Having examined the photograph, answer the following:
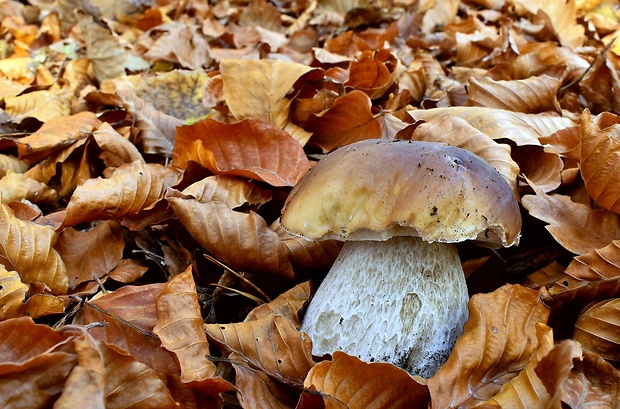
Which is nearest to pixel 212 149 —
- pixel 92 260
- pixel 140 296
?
pixel 92 260

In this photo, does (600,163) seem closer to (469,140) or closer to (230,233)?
(469,140)

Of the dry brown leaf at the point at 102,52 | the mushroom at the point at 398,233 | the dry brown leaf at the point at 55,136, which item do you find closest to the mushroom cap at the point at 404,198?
the mushroom at the point at 398,233

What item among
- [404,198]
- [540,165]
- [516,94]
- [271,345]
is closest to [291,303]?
[271,345]

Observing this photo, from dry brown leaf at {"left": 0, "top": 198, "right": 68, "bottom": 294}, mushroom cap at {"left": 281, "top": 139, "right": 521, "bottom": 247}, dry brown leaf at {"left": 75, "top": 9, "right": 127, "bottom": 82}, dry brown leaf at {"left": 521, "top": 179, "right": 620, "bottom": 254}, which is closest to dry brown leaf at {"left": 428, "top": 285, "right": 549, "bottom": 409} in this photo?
mushroom cap at {"left": 281, "top": 139, "right": 521, "bottom": 247}

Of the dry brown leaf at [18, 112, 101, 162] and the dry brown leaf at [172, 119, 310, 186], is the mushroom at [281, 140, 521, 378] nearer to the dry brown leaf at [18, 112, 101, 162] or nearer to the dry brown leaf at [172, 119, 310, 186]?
the dry brown leaf at [172, 119, 310, 186]

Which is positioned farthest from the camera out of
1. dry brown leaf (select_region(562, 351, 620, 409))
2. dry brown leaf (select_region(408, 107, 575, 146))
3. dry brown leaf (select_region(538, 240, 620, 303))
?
dry brown leaf (select_region(408, 107, 575, 146))
